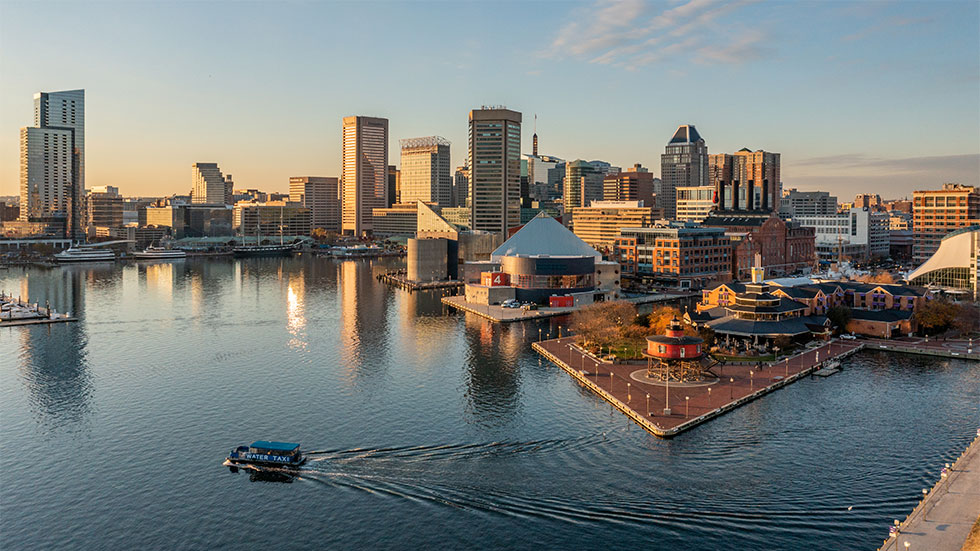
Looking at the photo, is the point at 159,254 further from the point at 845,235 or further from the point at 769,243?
the point at 845,235

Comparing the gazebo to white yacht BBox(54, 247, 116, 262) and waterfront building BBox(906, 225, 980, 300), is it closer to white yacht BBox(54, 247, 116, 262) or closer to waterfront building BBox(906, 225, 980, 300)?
waterfront building BBox(906, 225, 980, 300)

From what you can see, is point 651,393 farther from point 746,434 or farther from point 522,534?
point 522,534

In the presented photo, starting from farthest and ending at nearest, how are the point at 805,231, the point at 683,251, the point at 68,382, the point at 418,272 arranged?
the point at 805,231
the point at 418,272
the point at 683,251
the point at 68,382

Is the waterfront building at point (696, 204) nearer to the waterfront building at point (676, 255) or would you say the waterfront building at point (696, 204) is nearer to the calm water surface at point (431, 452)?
the waterfront building at point (676, 255)

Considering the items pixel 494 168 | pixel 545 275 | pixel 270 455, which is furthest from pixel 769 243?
pixel 270 455

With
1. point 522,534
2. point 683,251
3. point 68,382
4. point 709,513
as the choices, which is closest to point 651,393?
point 709,513

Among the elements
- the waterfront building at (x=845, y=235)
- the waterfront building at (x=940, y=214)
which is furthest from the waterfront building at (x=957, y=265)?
the waterfront building at (x=845, y=235)
